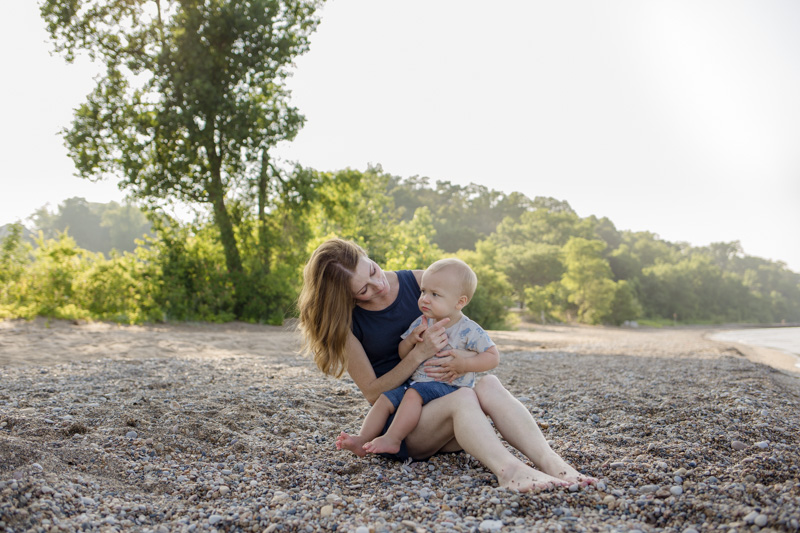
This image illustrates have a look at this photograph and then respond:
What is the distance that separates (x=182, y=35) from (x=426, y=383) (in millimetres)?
13691

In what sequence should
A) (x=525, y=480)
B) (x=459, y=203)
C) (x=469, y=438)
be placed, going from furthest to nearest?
(x=459, y=203) → (x=469, y=438) → (x=525, y=480)

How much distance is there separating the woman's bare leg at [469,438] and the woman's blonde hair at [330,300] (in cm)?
62

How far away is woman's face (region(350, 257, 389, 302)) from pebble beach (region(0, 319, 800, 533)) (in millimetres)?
970

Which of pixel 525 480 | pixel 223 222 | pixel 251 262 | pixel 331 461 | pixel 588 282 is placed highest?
pixel 588 282

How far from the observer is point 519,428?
2709mm

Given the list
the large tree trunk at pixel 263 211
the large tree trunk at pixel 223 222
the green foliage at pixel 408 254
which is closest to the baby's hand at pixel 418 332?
the green foliage at pixel 408 254

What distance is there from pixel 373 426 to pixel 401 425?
8.2 inches

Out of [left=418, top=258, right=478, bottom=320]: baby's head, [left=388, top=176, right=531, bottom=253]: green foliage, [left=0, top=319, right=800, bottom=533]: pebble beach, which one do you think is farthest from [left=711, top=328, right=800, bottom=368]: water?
[left=388, top=176, right=531, bottom=253]: green foliage

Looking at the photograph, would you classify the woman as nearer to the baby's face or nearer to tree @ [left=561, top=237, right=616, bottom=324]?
the baby's face

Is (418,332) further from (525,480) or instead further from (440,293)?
(525,480)

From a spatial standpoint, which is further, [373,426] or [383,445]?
[373,426]

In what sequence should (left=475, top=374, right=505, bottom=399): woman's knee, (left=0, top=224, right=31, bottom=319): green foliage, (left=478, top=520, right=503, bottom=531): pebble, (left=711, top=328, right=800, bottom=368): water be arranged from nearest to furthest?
(left=478, top=520, right=503, bottom=531): pebble, (left=475, top=374, right=505, bottom=399): woman's knee, (left=0, top=224, right=31, bottom=319): green foliage, (left=711, top=328, right=800, bottom=368): water

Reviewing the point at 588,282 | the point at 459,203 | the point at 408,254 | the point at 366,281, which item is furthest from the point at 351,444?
the point at 459,203

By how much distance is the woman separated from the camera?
267 cm
